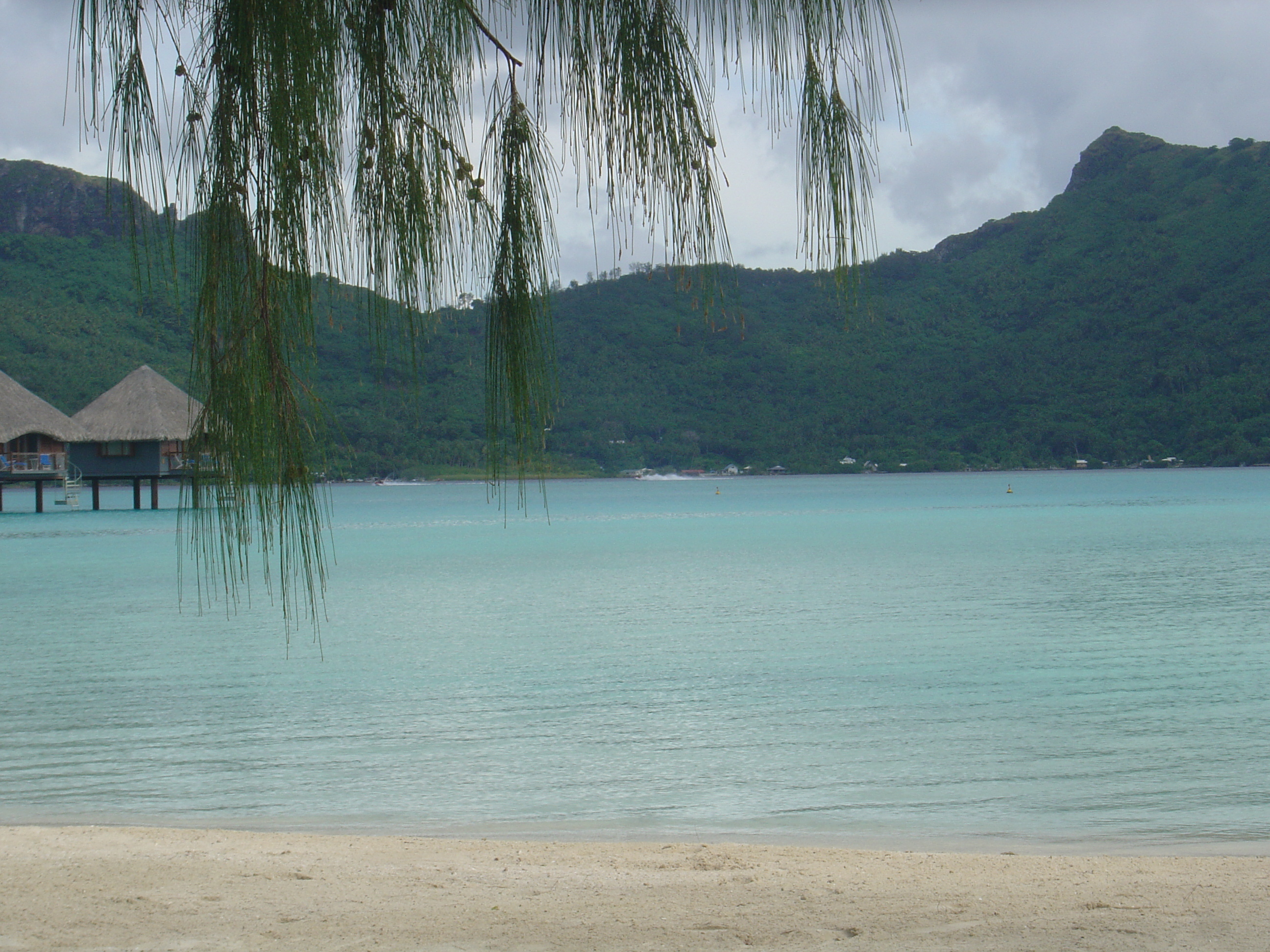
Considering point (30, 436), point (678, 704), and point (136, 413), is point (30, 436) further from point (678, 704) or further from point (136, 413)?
point (678, 704)

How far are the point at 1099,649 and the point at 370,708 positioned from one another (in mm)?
9361

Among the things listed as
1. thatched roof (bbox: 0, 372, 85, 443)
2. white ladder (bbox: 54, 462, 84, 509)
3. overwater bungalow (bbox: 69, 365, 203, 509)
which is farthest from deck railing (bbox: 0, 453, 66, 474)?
overwater bungalow (bbox: 69, 365, 203, 509)

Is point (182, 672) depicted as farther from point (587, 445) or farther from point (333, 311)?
point (587, 445)

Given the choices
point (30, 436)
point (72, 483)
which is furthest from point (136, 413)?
point (72, 483)

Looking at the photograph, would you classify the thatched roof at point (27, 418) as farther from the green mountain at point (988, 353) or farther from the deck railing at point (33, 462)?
the green mountain at point (988, 353)

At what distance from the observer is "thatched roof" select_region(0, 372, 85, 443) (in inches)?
1542

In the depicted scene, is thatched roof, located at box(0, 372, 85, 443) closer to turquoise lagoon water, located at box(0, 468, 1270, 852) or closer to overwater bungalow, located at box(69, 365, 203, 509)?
overwater bungalow, located at box(69, 365, 203, 509)

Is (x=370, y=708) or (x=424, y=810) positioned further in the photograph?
(x=370, y=708)

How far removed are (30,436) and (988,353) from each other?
64018 millimetres

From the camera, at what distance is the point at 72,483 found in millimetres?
46938

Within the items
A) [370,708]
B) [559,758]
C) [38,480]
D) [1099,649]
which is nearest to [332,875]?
[559,758]

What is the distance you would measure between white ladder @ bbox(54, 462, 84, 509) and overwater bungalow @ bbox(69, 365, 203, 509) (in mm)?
742

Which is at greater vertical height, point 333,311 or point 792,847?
point 333,311

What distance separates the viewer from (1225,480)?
89000mm
